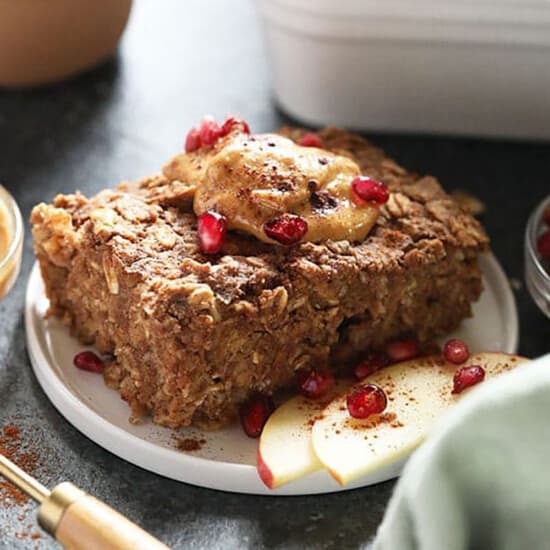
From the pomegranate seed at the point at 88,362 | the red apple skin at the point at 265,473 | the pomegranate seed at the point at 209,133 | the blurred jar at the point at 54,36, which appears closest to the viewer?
the red apple skin at the point at 265,473

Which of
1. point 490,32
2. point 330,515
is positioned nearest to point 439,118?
point 490,32

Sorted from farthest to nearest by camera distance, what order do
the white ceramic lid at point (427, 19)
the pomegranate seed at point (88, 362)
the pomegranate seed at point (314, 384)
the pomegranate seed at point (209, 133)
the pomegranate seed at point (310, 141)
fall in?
the white ceramic lid at point (427, 19), the pomegranate seed at point (310, 141), the pomegranate seed at point (209, 133), the pomegranate seed at point (88, 362), the pomegranate seed at point (314, 384)

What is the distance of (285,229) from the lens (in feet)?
9.70

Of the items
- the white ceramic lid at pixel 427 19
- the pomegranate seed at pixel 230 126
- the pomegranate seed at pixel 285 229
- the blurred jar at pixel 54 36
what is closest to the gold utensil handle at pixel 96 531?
the pomegranate seed at pixel 285 229

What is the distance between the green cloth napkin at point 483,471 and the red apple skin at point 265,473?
1.59 feet

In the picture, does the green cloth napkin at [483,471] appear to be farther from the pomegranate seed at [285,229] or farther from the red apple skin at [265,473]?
the pomegranate seed at [285,229]

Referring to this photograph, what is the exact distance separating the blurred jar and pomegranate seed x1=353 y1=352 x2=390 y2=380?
191cm

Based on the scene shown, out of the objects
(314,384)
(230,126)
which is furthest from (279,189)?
(314,384)

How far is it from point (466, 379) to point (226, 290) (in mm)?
712

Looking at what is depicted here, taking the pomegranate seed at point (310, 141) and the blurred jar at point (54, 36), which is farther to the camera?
the blurred jar at point (54, 36)

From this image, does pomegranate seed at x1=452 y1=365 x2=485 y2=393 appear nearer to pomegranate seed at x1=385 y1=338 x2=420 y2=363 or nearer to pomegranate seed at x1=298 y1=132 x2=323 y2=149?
pomegranate seed at x1=385 y1=338 x2=420 y2=363

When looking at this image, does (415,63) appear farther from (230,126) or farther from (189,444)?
(189,444)

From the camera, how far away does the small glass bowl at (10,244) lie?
3.25 metres

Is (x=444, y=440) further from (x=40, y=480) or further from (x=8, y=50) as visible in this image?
(x=8, y=50)
